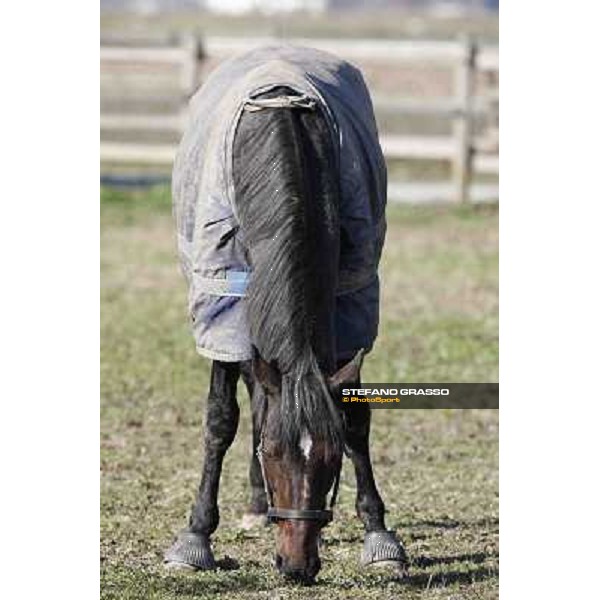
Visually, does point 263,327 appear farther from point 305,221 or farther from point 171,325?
point 171,325

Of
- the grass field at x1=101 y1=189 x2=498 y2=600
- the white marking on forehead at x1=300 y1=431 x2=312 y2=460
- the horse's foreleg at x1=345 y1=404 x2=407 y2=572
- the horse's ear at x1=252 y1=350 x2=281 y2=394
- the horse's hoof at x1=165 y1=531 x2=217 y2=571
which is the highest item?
the horse's ear at x1=252 y1=350 x2=281 y2=394

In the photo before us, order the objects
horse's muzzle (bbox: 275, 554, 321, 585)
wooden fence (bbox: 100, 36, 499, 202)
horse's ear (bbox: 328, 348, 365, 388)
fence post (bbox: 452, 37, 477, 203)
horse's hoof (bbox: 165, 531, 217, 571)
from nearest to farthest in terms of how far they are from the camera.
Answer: horse's muzzle (bbox: 275, 554, 321, 585), horse's ear (bbox: 328, 348, 365, 388), horse's hoof (bbox: 165, 531, 217, 571), fence post (bbox: 452, 37, 477, 203), wooden fence (bbox: 100, 36, 499, 202)

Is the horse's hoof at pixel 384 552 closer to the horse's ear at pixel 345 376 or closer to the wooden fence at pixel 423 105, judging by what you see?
the horse's ear at pixel 345 376

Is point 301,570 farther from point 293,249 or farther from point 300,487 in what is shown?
point 293,249

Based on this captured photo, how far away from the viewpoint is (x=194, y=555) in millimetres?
5410

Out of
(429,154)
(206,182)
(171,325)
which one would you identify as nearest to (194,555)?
(206,182)

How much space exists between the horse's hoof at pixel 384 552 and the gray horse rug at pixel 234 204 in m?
0.64

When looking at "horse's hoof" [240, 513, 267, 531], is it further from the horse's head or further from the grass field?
the horse's head

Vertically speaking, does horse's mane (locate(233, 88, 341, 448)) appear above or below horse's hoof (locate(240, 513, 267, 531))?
above

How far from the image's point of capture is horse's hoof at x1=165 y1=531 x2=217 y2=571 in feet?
17.7

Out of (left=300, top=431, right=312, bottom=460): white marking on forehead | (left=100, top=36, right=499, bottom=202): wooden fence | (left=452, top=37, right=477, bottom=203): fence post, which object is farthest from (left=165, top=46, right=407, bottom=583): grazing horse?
(left=100, top=36, right=499, bottom=202): wooden fence

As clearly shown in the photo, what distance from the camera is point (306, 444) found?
14.9 ft

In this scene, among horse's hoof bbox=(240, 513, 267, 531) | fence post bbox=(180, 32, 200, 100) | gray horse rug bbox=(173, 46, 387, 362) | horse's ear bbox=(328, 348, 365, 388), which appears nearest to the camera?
horse's ear bbox=(328, 348, 365, 388)
